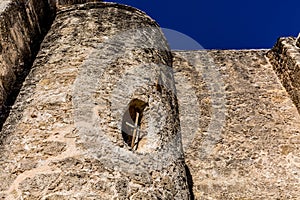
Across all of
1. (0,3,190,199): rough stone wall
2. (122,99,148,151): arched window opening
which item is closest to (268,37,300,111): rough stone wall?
(0,3,190,199): rough stone wall

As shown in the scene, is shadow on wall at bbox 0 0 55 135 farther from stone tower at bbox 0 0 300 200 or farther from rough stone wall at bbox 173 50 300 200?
rough stone wall at bbox 173 50 300 200

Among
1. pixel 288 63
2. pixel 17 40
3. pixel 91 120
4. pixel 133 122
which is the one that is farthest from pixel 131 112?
pixel 288 63

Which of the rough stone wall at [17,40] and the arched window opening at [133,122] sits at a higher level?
the rough stone wall at [17,40]

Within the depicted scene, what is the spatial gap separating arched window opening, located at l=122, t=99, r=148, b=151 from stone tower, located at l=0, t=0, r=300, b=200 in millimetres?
15

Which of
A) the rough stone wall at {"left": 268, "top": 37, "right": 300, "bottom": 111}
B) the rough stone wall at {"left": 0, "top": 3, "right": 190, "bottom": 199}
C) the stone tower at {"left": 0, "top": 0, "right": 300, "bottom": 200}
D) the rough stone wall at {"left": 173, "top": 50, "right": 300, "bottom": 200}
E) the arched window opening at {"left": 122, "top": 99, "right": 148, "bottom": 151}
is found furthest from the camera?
the rough stone wall at {"left": 268, "top": 37, "right": 300, "bottom": 111}

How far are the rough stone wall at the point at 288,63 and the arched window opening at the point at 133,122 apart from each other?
9.44ft

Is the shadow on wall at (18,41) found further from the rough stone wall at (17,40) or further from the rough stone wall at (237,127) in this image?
the rough stone wall at (237,127)

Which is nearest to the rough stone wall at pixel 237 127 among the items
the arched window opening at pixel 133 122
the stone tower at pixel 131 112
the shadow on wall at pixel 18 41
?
the stone tower at pixel 131 112

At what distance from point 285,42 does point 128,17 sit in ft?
9.30

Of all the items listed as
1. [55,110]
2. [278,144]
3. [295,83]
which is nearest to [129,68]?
[55,110]

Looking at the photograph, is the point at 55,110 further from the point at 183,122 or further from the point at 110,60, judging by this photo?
the point at 183,122

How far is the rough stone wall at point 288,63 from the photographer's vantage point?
6445mm

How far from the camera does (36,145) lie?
400cm

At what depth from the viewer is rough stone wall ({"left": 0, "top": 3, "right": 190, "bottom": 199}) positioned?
3.77 meters
